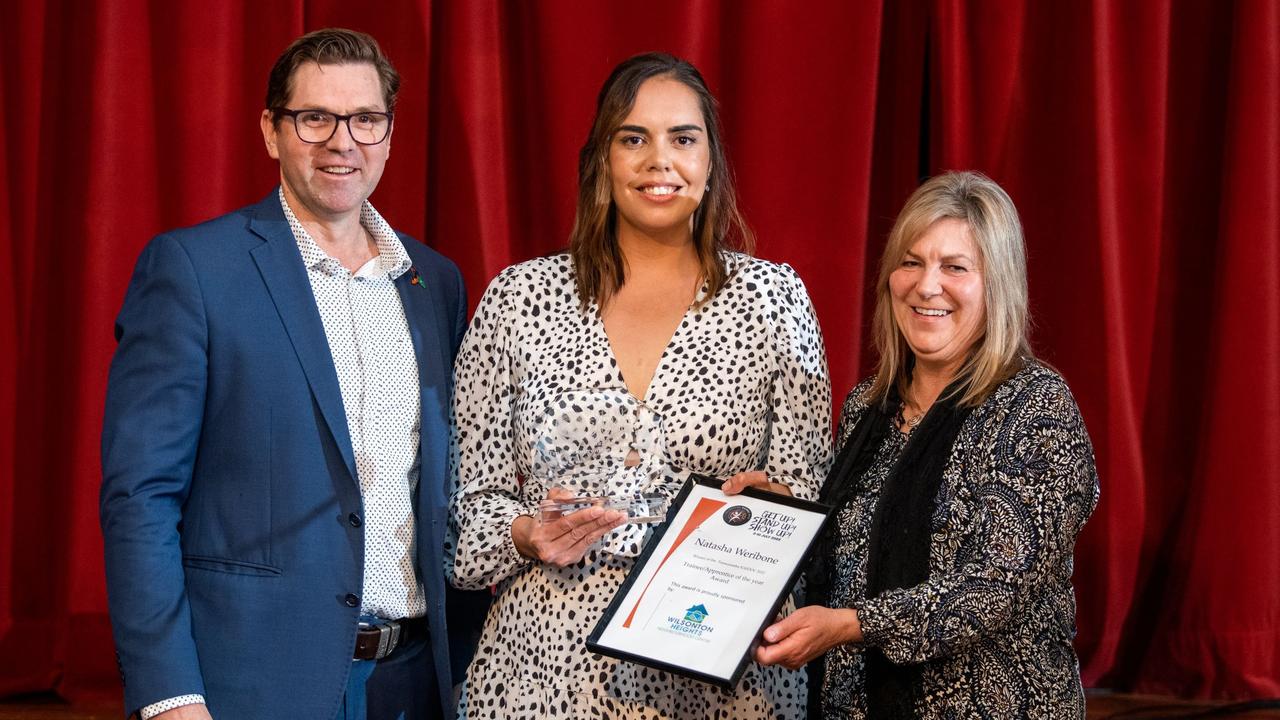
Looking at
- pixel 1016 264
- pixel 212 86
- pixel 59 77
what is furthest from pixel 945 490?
pixel 59 77

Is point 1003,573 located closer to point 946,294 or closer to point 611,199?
point 946,294

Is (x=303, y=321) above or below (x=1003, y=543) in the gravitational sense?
above

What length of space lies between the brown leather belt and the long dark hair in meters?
0.62

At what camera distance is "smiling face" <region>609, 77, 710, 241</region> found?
200cm

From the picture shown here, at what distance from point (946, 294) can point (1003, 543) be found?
16.2 inches

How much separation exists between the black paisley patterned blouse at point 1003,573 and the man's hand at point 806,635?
0.08 feet

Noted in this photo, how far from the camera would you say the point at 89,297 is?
296cm

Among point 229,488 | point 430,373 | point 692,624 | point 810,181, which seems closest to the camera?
point 692,624

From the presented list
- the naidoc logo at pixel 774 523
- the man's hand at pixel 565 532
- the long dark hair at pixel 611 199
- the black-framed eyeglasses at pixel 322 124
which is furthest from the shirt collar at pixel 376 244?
the naidoc logo at pixel 774 523

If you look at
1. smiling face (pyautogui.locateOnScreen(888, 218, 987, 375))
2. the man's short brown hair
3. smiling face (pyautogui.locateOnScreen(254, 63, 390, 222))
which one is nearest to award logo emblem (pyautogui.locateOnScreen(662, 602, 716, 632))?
smiling face (pyautogui.locateOnScreen(888, 218, 987, 375))

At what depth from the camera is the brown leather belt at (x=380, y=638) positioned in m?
1.91

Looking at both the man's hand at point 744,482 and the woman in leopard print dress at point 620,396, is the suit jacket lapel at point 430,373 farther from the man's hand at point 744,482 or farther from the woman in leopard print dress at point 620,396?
the man's hand at point 744,482

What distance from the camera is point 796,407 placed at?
6.48ft

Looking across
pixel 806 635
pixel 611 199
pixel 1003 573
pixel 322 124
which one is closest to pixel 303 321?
pixel 322 124
